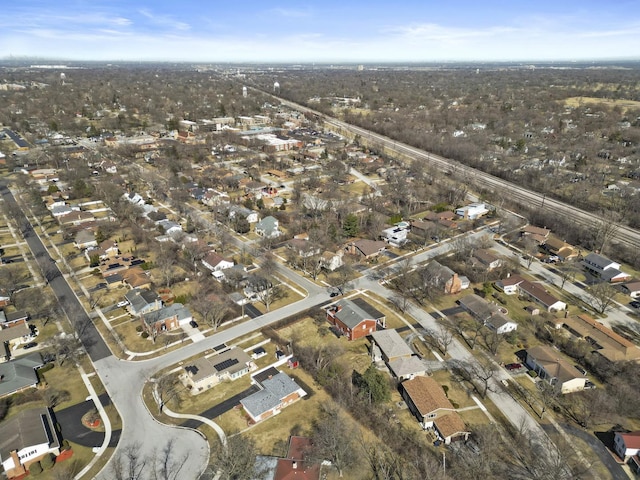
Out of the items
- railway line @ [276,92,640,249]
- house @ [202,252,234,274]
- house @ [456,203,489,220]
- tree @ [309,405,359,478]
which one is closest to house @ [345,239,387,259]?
house @ [202,252,234,274]

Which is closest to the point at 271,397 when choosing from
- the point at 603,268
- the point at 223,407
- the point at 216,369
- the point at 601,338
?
the point at 223,407

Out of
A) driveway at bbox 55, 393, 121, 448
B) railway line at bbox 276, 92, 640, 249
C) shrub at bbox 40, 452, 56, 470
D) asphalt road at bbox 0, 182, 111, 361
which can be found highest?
shrub at bbox 40, 452, 56, 470

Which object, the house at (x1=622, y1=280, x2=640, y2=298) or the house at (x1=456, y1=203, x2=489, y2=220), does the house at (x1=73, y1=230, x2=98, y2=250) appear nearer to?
the house at (x1=456, y1=203, x2=489, y2=220)

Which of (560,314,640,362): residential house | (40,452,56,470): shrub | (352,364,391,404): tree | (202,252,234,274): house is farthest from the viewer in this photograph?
(202,252,234,274): house

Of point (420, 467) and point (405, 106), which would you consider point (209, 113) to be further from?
point (420, 467)

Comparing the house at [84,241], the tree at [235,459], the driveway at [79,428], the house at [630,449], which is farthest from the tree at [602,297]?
the house at [84,241]

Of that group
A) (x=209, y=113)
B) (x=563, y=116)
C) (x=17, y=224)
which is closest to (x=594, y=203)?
(x=563, y=116)

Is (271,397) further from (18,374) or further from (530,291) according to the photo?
(530,291)
